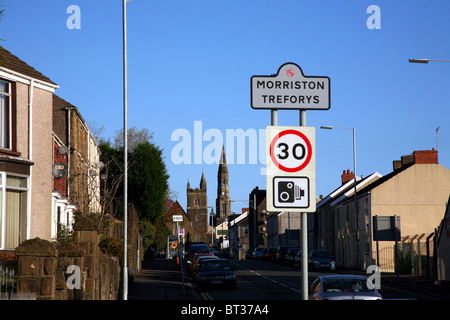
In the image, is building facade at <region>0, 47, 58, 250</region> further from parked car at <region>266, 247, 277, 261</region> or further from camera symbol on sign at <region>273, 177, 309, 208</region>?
parked car at <region>266, 247, 277, 261</region>

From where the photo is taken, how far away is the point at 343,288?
17125 mm

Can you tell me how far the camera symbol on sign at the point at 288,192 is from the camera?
771 cm

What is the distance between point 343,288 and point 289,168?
10.2 m

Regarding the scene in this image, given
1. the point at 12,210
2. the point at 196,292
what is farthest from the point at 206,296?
the point at 12,210

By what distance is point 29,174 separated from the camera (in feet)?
72.4

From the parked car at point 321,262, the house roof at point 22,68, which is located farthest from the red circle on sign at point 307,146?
the parked car at point 321,262

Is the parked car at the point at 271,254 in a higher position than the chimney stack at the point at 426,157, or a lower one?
lower

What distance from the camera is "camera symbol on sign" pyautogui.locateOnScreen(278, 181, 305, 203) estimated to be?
25.3ft

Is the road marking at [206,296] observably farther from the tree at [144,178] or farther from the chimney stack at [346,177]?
the chimney stack at [346,177]

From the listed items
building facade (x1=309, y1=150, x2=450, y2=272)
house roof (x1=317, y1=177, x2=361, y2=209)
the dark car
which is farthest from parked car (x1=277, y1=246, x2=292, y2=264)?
the dark car

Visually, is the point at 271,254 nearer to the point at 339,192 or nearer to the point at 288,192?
the point at 339,192

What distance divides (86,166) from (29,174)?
64.4 ft
